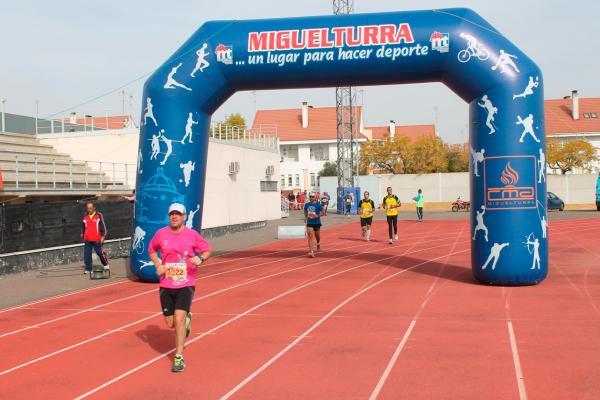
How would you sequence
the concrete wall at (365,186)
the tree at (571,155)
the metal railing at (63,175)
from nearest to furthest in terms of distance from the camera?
1. the metal railing at (63,175)
2. the concrete wall at (365,186)
3. the tree at (571,155)

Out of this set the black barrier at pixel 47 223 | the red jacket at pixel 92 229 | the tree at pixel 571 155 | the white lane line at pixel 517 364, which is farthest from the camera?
the tree at pixel 571 155

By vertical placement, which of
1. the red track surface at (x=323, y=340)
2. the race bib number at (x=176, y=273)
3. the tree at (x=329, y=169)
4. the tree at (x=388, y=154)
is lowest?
the red track surface at (x=323, y=340)

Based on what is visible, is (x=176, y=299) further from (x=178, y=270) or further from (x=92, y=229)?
(x=92, y=229)

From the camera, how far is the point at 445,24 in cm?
1241

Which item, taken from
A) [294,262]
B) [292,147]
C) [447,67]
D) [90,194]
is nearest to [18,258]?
[90,194]

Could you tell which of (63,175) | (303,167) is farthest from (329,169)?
(63,175)

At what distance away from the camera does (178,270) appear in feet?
22.0

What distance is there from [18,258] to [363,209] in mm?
11163

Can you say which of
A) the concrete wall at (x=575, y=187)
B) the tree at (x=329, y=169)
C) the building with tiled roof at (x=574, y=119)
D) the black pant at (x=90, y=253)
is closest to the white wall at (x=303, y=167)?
the tree at (x=329, y=169)

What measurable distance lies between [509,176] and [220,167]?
55.2 feet

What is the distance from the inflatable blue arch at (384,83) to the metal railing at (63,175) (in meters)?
5.94

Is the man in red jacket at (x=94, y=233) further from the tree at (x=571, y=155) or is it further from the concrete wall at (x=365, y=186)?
the tree at (x=571, y=155)

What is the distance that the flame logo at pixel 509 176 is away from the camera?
38.3ft

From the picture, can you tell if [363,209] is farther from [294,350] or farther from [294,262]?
[294,350]
